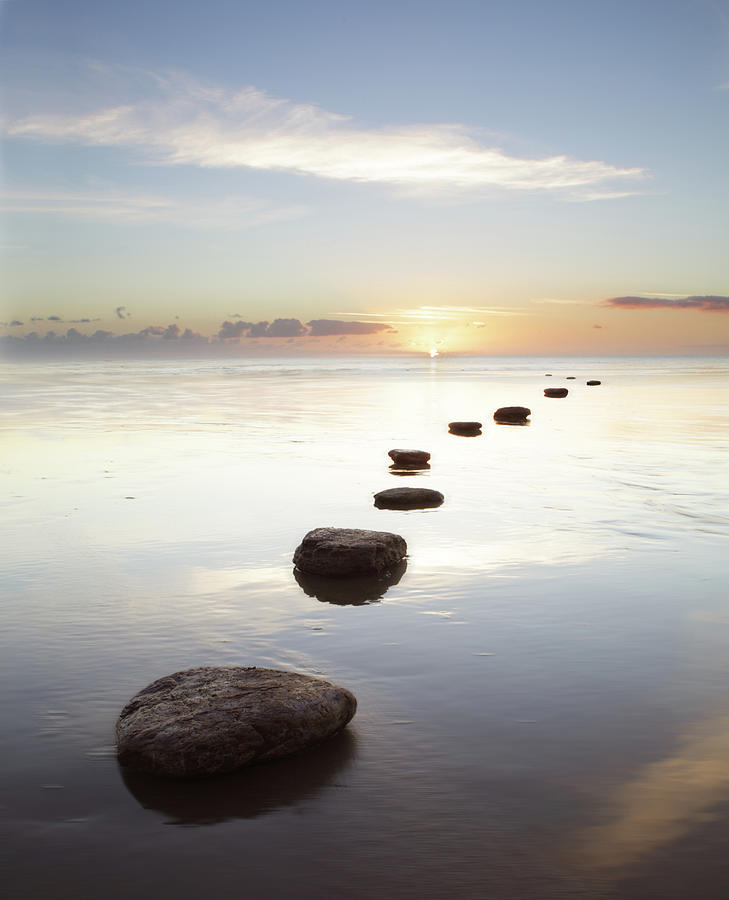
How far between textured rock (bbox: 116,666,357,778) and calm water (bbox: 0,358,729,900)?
13 centimetres

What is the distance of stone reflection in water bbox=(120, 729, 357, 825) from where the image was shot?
393 cm

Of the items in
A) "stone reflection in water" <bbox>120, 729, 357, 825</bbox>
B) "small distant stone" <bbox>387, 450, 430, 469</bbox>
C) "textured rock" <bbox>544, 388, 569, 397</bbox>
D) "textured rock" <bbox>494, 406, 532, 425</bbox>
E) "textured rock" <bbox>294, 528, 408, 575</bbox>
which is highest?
"textured rock" <bbox>294, 528, 408, 575</bbox>

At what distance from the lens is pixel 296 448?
1770 cm

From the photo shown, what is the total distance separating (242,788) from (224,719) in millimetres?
378

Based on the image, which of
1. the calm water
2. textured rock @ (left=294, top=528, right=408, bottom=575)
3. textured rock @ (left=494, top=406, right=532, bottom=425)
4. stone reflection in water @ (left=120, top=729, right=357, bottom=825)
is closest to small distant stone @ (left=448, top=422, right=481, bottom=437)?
textured rock @ (left=494, top=406, right=532, bottom=425)

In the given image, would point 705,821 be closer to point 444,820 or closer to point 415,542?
point 444,820

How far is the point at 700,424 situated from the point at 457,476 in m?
12.0

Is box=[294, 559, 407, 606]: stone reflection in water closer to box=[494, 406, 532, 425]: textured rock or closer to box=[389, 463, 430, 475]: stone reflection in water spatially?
box=[389, 463, 430, 475]: stone reflection in water

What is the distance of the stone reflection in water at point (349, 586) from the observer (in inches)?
287

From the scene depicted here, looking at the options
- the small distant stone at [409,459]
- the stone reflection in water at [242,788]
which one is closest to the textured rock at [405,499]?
the small distant stone at [409,459]

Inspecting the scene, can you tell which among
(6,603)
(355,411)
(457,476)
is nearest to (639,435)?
(457,476)

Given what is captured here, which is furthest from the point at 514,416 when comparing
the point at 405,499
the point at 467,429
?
the point at 405,499

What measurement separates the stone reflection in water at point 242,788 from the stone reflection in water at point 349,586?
2.77m

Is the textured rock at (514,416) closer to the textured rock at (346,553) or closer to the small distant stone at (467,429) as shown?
the small distant stone at (467,429)
